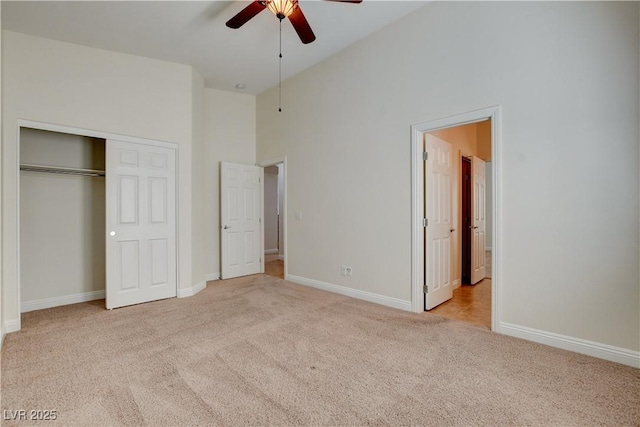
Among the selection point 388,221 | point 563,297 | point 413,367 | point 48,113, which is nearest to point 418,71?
point 388,221

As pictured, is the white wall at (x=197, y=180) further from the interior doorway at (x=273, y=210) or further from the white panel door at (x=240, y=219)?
the interior doorway at (x=273, y=210)

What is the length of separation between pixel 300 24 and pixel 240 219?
344 cm

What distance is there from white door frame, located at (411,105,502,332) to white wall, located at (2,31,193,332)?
2946 mm

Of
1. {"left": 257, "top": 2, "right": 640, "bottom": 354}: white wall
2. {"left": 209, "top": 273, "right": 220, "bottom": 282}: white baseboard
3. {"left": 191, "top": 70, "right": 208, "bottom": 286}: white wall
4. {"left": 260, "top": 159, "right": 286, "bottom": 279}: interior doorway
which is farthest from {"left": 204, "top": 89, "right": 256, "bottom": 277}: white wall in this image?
{"left": 260, "top": 159, "right": 286, "bottom": 279}: interior doorway

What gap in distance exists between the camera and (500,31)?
2783 mm

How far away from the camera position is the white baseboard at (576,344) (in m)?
2.25

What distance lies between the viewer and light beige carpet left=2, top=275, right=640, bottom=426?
1752 millimetres

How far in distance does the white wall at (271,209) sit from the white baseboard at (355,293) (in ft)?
10.7

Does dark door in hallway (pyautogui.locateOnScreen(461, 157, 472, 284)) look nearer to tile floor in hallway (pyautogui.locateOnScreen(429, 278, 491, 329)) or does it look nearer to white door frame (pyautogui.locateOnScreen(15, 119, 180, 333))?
tile floor in hallway (pyautogui.locateOnScreen(429, 278, 491, 329))

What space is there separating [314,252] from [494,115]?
285 cm

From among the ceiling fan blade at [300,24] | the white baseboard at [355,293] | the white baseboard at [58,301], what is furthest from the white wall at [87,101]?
the ceiling fan blade at [300,24]

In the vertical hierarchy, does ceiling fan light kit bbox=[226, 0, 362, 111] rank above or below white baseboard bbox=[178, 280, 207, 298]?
above

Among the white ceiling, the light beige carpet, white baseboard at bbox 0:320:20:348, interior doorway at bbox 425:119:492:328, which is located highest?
the white ceiling

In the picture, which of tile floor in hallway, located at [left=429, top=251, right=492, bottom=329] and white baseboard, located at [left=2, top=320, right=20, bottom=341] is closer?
white baseboard, located at [left=2, top=320, right=20, bottom=341]
